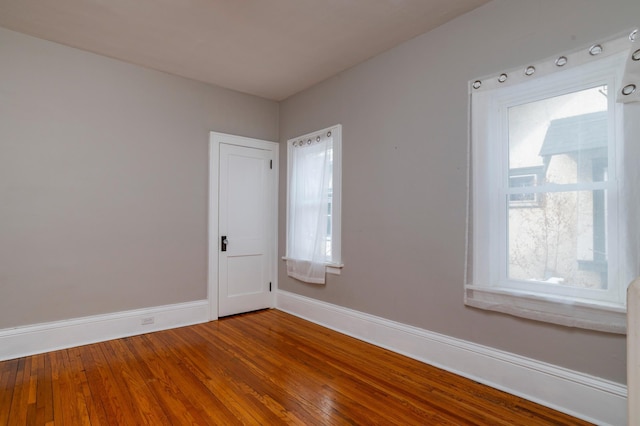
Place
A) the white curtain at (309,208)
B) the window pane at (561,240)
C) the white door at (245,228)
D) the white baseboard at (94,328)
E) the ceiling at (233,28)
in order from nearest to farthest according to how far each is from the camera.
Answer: the window pane at (561,240), the ceiling at (233,28), the white baseboard at (94,328), the white curtain at (309,208), the white door at (245,228)

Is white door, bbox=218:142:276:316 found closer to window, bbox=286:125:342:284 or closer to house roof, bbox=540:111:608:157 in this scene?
window, bbox=286:125:342:284

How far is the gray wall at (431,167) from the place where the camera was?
86.7 inches

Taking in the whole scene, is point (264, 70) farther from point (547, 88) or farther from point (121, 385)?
point (121, 385)

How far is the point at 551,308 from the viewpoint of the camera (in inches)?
88.0

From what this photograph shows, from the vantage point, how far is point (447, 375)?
8.78ft

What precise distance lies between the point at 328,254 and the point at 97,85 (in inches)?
119

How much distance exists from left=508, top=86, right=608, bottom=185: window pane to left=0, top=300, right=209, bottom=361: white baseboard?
12.0 feet

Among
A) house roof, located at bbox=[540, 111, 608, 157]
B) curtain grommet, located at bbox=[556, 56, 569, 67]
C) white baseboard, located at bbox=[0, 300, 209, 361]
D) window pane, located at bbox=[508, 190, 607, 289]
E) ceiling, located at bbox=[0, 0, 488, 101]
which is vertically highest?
ceiling, located at bbox=[0, 0, 488, 101]

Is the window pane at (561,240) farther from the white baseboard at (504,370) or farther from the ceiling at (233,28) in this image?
the ceiling at (233,28)

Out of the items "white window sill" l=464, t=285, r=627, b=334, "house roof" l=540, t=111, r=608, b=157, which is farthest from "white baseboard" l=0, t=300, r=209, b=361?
"house roof" l=540, t=111, r=608, b=157

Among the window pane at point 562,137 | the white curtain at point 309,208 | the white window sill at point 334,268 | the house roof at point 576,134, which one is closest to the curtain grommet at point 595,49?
the window pane at point 562,137

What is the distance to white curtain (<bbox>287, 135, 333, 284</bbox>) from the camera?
3973 mm

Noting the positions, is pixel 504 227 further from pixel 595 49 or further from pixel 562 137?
pixel 595 49

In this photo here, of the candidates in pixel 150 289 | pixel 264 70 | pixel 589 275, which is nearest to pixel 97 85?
pixel 264 70
